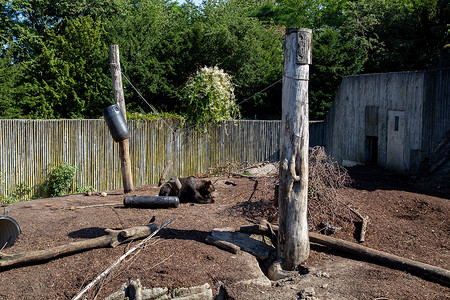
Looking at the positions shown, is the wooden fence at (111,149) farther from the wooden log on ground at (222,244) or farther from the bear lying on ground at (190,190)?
the wooden log on ground at (222,244)

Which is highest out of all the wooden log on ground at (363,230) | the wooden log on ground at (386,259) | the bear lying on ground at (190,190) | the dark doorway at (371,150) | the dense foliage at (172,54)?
the dense foliage at (172,54)

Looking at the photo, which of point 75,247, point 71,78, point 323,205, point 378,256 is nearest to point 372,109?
point 323,205

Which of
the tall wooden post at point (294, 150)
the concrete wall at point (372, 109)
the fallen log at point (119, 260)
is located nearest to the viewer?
the fallen log at point (119, 260)

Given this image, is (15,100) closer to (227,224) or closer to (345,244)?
(227,224)

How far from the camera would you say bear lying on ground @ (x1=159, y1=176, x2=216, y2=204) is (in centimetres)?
942

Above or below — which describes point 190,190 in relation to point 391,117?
below

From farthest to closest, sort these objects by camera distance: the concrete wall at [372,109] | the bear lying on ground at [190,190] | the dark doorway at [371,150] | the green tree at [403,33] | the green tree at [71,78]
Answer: the green tree at [403,33]
the green tree at [71,78]
the dark doorway at [371,150]
the concrete wall at [372,109]
the bear lying on ground at [190,190]

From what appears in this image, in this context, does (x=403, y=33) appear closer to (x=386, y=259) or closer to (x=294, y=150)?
(x=386, y=259)

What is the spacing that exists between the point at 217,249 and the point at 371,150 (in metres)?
10.1

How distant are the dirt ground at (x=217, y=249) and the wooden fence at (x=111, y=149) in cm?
162

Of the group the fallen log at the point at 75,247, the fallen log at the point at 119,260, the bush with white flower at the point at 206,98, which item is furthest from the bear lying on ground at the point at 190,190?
the bush with white flower at the point at 206,98

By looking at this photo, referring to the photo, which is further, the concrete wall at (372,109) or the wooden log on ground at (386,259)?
the concrete wall at (372,109)

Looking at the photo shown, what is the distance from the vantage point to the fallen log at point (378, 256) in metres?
6.07

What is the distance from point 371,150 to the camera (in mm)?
15227
